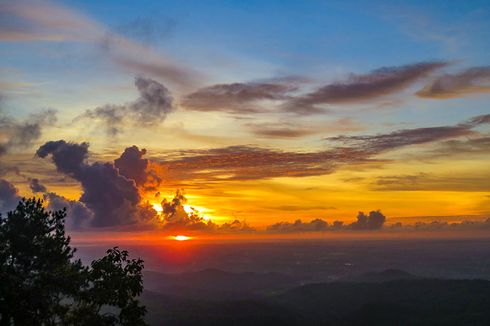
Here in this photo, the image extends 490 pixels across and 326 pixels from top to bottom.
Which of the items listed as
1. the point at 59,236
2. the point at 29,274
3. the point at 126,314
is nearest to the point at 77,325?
the point at 126,314

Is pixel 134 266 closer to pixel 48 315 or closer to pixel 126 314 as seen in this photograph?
pixel 126 314

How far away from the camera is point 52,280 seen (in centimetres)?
4281

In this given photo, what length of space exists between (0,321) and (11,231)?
12.4 metres

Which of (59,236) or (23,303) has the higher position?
(59,236)

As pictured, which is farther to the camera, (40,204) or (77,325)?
(40,204)

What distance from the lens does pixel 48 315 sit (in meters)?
41.5

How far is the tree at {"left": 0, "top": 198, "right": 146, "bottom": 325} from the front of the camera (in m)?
37.7

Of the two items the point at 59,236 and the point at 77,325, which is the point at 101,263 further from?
the point at 59,236

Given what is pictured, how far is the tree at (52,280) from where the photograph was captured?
3766cm

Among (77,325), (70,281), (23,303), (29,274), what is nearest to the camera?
(77,325)

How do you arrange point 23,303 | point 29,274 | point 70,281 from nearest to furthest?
point 23,303 < point 70,281 < point 29,274

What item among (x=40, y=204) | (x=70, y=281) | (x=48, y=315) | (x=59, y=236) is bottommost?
(x=48, y=315)

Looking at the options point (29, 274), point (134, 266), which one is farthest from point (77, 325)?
point (29, 274)

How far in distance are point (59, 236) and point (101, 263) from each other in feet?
51.4
